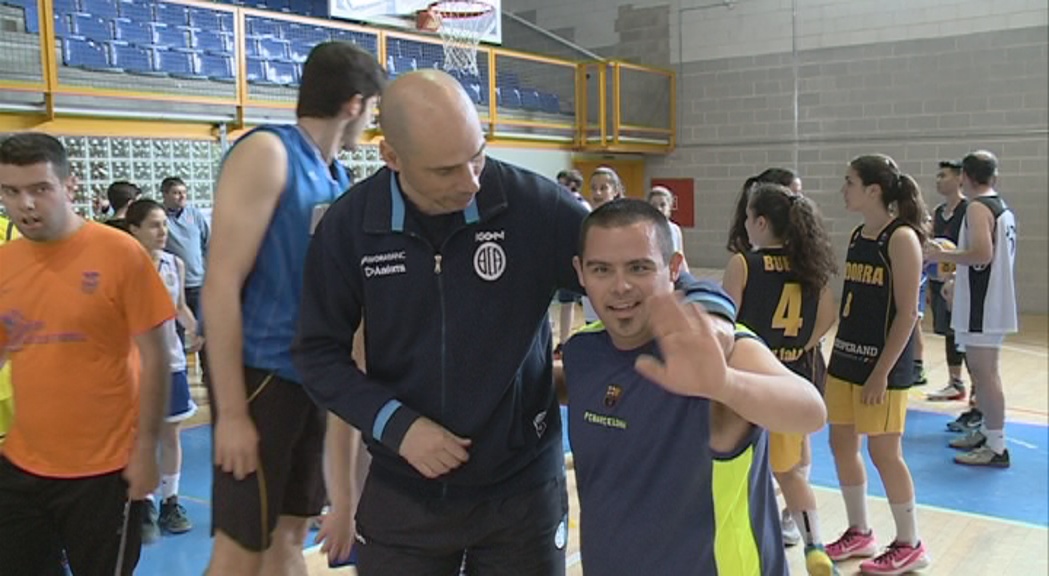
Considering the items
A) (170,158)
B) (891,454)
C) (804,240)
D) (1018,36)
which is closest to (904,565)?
(891,454)

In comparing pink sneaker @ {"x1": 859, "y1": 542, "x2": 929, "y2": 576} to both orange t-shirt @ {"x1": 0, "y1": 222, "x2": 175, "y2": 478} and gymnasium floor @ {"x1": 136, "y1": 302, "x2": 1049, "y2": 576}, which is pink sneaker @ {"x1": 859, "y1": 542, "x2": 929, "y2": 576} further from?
orange t-shirt @ {"x1": 0, "y1": 222, "x2": 175, "y2": 478}

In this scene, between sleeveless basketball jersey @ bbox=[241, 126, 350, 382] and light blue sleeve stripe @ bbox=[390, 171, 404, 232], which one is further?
sleeveless basketball jersey @ bbox=[241, 126, 350, 382]

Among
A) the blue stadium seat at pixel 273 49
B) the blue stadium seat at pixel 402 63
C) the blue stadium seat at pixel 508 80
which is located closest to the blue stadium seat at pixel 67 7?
the blue stadium seat at pixel 273 49

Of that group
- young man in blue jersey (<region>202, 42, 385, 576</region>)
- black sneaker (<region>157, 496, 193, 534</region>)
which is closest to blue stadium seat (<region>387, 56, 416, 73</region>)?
black sneaker (<region>157, 496, 193, 534</region>)

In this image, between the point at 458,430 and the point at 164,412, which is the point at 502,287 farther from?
the point at 164,412

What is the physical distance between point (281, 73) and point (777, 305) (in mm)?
8198

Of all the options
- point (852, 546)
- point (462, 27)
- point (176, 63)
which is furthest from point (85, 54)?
point (852, 546)

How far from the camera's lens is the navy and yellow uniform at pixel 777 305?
3.80 m

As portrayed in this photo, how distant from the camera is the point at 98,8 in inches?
362

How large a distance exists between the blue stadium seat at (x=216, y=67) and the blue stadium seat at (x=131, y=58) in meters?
0.54

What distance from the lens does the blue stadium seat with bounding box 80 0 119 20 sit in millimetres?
9125

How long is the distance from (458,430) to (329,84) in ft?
3.22

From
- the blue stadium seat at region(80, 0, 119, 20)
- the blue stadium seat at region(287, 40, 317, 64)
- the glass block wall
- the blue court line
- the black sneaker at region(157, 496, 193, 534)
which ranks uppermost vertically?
the blue stadium seat at region(80, 0, 119, 20)

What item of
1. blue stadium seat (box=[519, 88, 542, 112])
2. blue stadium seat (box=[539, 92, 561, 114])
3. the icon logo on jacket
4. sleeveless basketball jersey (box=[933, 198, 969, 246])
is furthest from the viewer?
blue stadium seat (box=[539, 92, 561, 114])
